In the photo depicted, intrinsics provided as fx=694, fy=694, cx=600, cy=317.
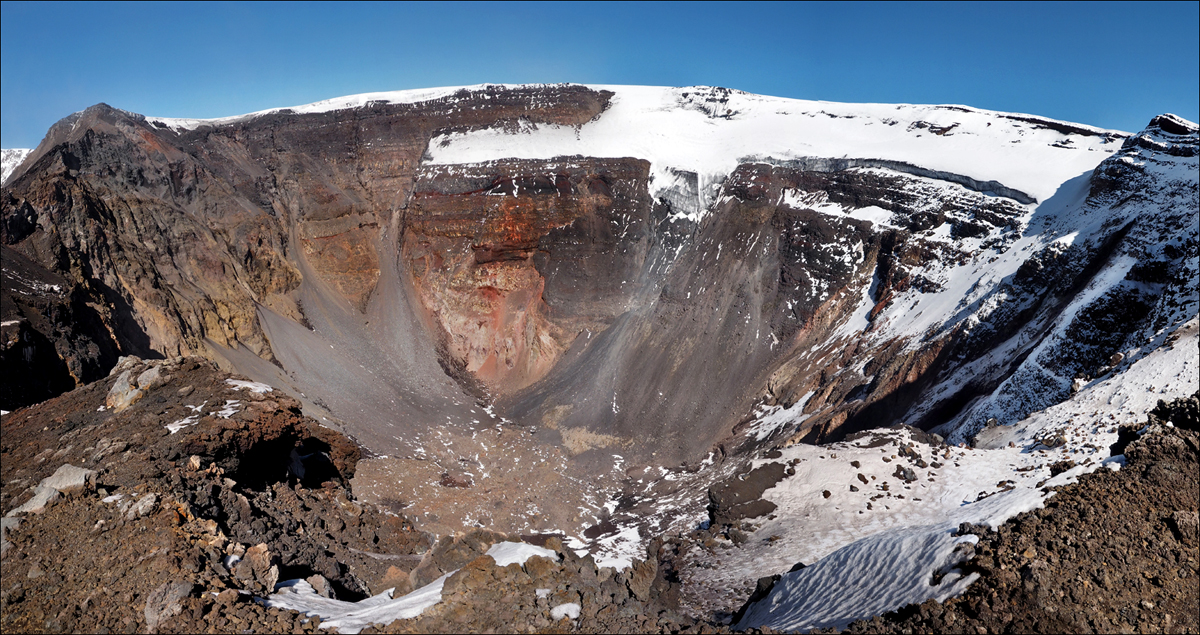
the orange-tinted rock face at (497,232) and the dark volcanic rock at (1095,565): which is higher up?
the orange-tinted rock face at (497,232)

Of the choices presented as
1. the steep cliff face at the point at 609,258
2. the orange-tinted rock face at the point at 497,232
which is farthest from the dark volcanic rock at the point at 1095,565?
the orange-tinted rock face at the point at 497,232

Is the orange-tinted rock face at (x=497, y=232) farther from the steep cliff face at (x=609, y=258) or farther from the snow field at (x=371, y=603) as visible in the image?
the snow field at (x=371, y=603)

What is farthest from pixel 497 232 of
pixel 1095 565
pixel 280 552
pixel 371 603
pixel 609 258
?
pixel 1095 565

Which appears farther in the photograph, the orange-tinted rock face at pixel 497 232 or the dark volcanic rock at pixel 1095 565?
the orange-tinted rock face at pixel 497 232

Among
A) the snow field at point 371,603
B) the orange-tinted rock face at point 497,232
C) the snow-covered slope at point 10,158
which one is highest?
the snow-covered slope at point 10,158

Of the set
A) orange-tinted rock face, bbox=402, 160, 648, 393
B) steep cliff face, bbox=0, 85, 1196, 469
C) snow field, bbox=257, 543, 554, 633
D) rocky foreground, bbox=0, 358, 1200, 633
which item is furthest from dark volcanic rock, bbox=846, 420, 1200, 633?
orange-tinted rock face, bbox=402, 160, 648, 393

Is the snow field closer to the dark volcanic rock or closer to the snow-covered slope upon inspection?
the dark volcanic rock
